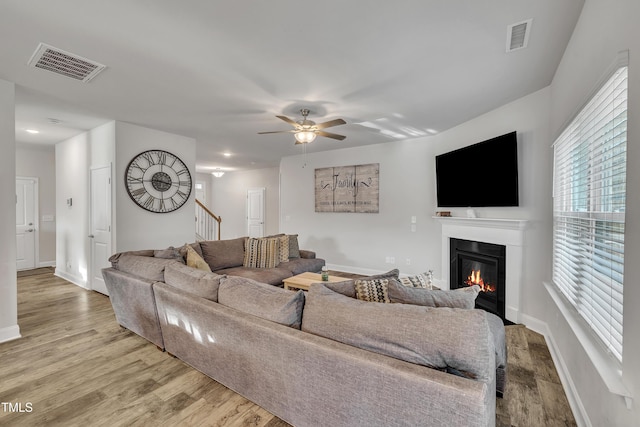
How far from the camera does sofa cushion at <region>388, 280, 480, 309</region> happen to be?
62.2 inches

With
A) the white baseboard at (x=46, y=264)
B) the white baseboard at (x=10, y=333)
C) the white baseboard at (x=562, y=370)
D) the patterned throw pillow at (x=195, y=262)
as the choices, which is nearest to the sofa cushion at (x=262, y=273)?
the patterned throw pillow at (x=195, y=262)

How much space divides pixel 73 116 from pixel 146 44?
265 cm

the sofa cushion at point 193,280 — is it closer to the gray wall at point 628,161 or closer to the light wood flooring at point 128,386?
the light wood flooring at point 128,386

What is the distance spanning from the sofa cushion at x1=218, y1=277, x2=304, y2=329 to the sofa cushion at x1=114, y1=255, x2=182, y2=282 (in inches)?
33.0

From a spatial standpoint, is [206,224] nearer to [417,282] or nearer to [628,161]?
[417,282]

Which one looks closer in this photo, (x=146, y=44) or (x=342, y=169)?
(x=146, y=44)

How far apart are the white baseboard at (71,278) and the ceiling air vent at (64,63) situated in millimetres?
3510

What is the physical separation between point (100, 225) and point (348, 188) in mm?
4292

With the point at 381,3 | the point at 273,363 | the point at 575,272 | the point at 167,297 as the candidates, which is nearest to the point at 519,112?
the point at 575,272

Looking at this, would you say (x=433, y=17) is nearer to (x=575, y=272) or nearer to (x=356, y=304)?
(x=356, y=304)

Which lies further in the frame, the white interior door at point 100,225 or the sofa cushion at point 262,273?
the white interior door at point 100,225

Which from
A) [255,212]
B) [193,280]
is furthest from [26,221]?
[193,280]

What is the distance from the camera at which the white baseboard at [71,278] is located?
4731mm

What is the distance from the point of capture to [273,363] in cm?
166
